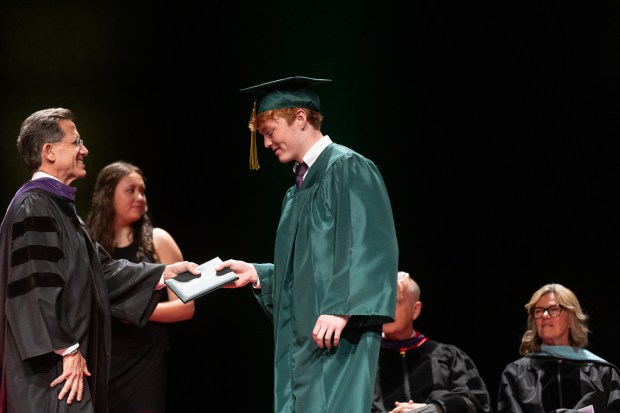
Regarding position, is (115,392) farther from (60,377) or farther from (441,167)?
(441,167)

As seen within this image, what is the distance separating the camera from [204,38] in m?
5.51

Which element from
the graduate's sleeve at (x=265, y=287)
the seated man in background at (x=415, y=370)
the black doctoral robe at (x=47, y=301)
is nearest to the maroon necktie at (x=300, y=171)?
the graduate's sleeve at (x=265, y=287)

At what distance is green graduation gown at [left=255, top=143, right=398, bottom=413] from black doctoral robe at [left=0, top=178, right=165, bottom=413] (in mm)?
786

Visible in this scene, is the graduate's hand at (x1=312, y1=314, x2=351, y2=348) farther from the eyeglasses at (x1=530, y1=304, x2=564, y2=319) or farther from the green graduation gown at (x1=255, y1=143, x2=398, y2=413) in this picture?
the eyeglasses at (x1=530, y1=304, x2=564, y2=319)

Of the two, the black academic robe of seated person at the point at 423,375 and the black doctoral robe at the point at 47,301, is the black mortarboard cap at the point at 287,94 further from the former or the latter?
the black academic robe of seated person at the point at 423,375

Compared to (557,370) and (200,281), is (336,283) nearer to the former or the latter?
(200,281)

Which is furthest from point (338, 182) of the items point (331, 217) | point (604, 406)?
point (604, 406)

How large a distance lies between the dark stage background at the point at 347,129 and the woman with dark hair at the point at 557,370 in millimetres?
601

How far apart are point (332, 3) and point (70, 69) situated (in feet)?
5.53

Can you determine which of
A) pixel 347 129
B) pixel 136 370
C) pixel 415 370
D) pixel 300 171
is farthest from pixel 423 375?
pixel 347 129

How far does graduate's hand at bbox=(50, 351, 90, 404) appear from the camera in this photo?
3.34 metres

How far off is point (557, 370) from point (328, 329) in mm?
2059

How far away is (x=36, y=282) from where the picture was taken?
3.36m

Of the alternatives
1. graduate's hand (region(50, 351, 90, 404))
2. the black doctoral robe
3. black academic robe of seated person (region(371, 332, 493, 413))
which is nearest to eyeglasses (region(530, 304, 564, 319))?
black academic robe of seated person (region(371, 332, 493, 413))
